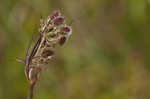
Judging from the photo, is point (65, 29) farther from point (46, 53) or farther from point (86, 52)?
point (86, 52)

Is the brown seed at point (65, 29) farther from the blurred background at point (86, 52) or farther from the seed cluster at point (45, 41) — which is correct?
the blurred background at point (86, 52)

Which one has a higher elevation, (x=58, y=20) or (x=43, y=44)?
(x=58, y=20)

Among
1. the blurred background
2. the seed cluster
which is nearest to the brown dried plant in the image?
the seed cluster

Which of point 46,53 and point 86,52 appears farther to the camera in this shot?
point 86,52

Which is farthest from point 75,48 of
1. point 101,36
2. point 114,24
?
point 114,24

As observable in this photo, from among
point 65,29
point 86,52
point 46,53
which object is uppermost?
point 65,29

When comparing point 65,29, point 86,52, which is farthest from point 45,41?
point 86,52

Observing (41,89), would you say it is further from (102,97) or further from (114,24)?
(114,24)
